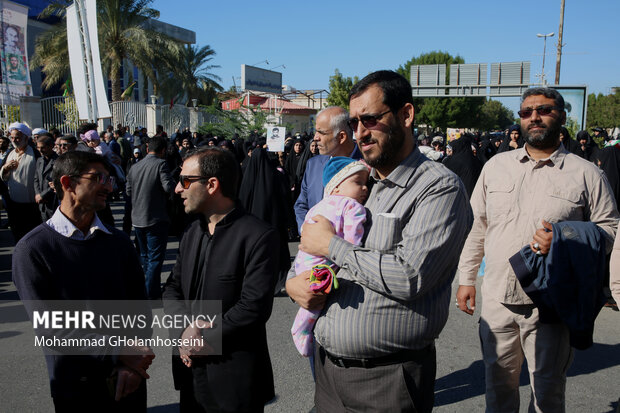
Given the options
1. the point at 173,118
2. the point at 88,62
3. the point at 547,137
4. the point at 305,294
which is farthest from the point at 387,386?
the point at 173,118

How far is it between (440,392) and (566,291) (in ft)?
5.36

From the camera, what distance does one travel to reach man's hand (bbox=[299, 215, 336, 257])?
195 centimetres

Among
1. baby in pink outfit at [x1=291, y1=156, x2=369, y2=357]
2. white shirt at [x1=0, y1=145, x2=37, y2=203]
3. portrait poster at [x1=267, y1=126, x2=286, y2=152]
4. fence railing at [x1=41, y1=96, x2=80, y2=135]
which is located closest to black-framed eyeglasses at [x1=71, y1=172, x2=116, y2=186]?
baby in pink outfit at [x1=291, y1=156, x2=369, y2=357]

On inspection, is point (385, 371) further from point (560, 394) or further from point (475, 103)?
point (475, 103)

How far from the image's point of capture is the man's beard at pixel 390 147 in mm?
2008

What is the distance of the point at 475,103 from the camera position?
61.5m

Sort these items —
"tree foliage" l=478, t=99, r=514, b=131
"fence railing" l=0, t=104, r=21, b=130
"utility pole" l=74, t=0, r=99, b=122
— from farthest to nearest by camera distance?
"tree foliage" l=478, t=99, r=514, b=131 < "fence railing" l=0, t=104, r=21, b=130 < "utility pole" l=74, t=0, r=99, b=122

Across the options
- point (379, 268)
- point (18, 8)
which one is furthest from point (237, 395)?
point (18, 8)

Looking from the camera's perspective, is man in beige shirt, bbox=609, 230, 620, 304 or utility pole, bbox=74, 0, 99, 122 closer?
man in beige shirt, bbox=609, 230, 620, 304

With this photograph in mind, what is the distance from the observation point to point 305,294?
1971 millimetres

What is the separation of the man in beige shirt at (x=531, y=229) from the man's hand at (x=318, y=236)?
139cm

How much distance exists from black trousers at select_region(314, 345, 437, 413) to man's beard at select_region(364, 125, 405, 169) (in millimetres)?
812

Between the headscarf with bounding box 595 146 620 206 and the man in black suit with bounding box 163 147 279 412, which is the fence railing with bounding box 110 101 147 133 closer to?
the headscarf with bounding box 595 146 620 206

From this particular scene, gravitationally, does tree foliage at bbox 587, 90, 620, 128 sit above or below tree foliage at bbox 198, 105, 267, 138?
above
